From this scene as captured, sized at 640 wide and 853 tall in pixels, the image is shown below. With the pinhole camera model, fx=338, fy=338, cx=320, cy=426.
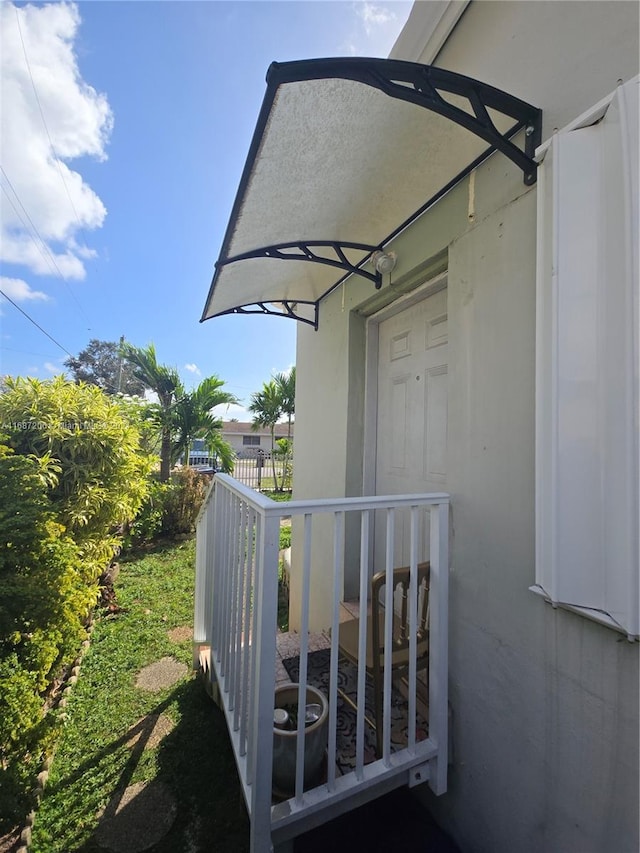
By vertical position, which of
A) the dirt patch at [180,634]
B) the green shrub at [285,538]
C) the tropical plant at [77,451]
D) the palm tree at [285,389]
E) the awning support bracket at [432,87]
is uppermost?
the palm tree at [285,389]

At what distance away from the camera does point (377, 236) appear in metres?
2.42

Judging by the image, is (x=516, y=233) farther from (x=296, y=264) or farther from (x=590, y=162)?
(x=296, y=264)

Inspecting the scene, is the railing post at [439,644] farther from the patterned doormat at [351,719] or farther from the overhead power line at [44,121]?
the overhead power line at [44,121]

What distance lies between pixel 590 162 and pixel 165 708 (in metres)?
3.85

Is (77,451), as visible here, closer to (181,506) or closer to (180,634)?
(180,634)

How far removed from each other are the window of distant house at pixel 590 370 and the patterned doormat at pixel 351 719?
113cm

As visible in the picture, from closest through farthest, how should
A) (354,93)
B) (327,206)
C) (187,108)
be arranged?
(354,93) → (327,206) → (187,108)

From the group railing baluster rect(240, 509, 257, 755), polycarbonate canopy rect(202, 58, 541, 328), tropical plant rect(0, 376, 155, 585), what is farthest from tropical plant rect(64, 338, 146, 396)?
railing baluster rect(240, 509, 257, 755)

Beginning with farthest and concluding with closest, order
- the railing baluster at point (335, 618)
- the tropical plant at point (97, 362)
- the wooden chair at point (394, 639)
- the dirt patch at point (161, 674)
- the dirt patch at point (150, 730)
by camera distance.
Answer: the tropical plant at point (97, 362)
the dirt patch at point (161, 674)
the dirt patch at point (150, 730)
the wooden chair at point (394, 639)
the railing baluster at point (335, 618)

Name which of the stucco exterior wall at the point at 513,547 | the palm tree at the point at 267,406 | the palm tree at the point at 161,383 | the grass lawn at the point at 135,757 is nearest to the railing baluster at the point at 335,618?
the stucco exterior wall at the point at 513,547

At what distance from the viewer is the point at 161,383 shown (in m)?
8.20

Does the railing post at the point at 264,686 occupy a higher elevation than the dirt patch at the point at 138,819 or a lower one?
higher

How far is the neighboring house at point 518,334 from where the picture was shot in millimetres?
1060

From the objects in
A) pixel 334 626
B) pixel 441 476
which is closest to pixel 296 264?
pixel 441 476
